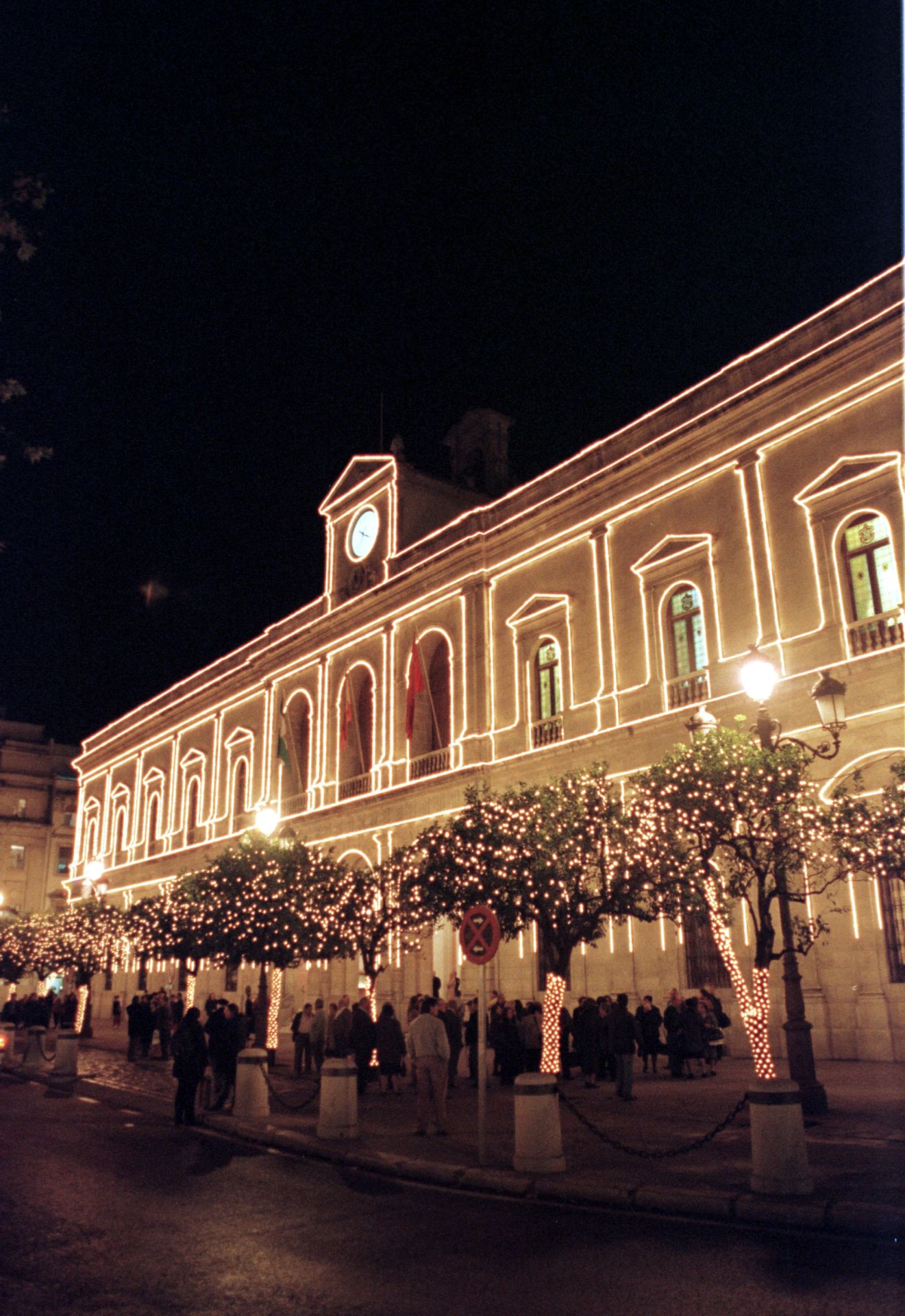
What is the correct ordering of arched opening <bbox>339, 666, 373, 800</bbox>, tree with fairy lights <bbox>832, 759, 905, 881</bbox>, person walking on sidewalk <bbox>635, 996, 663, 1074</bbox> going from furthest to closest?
arched opening <bbox>339, 666, 373, 800</bbox> < person walking on sidewalk <bbox>635, 996, 663, 1074</bbox> < tree with fairy lights <bbox>832, 759, 905, 881</bbox>

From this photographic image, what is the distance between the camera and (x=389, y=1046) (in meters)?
18.8

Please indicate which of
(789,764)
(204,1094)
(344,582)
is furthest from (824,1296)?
(344,582)

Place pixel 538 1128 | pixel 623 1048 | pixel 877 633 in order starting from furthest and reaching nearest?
pixel 877 633, pixel 623 1048, pixel 538 1128

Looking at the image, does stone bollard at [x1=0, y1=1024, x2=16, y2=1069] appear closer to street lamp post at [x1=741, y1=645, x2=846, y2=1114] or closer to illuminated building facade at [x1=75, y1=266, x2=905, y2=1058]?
illuminated building facade at [x1=75, y1=266, x2=905, y2=1058]

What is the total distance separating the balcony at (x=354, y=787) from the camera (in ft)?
112

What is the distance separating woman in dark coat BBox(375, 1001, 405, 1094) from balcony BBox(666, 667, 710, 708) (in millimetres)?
9138

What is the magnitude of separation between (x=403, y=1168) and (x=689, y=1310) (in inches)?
214

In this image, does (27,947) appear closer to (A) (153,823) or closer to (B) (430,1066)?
(A) (153,823)

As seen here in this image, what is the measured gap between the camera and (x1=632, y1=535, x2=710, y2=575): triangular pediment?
23.8 metres

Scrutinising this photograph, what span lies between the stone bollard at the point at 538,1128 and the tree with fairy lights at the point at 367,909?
12.3m

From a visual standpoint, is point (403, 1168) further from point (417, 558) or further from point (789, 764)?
point (417, 558)

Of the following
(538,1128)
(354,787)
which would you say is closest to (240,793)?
(354,787)

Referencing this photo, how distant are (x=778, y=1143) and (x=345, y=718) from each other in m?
27.0

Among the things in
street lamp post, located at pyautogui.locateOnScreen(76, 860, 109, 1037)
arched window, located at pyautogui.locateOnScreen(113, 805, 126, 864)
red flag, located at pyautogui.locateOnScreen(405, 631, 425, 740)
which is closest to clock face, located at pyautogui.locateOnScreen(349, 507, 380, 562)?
red flag, located at pyautogui.locateOnScreen(405, 631, 425, 740)
